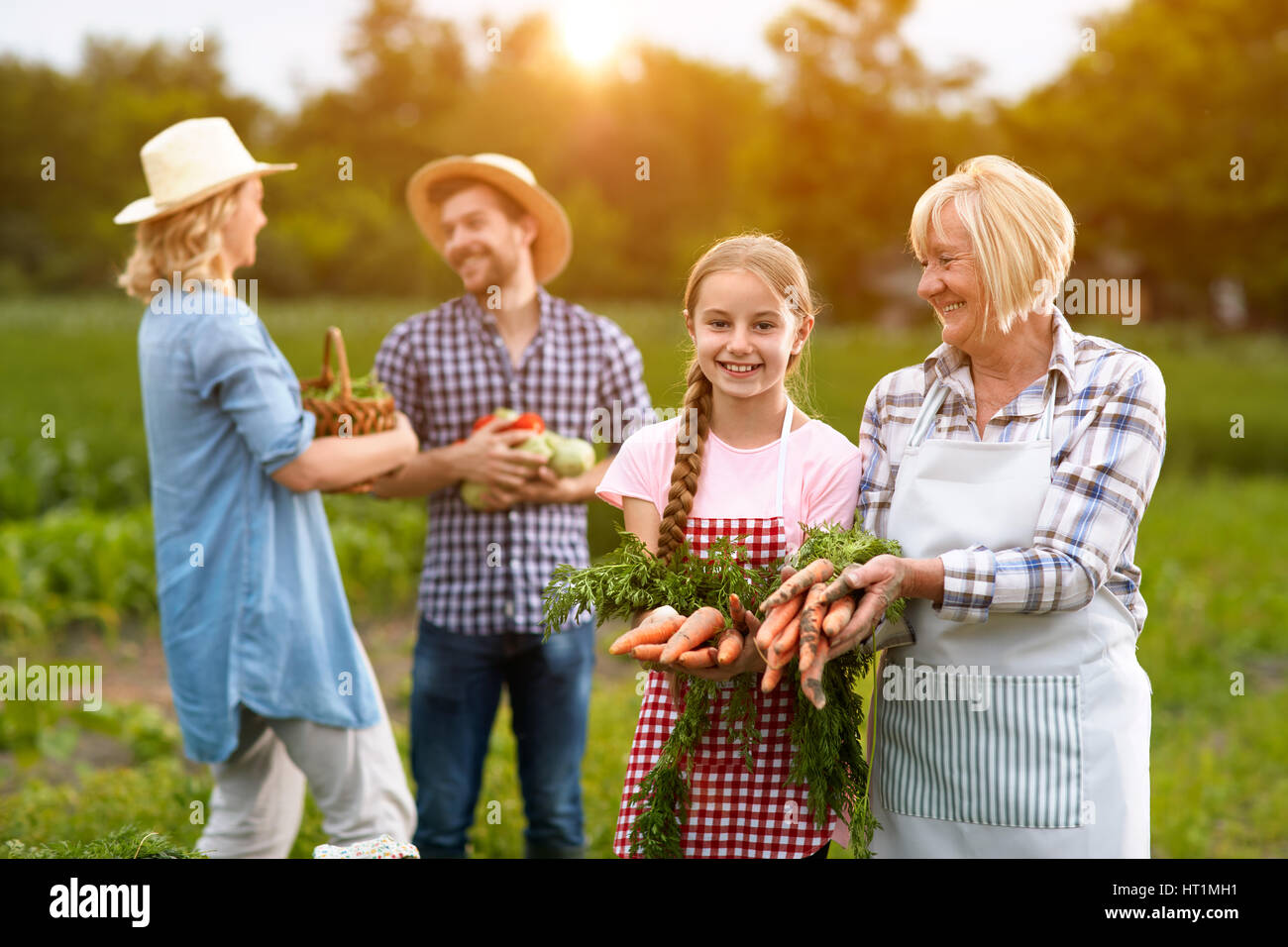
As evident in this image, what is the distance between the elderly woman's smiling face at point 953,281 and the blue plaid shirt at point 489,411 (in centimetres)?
173

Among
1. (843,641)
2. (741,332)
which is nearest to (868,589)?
(843,641)

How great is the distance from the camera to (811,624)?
7.18 feet

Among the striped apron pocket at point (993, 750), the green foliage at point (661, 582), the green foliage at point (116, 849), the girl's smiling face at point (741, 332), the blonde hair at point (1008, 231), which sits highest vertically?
the blonde hair at point (1008, 231)

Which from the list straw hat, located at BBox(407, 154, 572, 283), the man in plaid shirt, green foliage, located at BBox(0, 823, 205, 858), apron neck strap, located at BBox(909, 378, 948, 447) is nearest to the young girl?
apron neck strap, located at BBox(909, 378, 948, 447)

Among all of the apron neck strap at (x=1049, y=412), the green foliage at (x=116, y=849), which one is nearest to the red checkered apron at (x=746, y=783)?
the apron neck strap at (x=1049, y=412)

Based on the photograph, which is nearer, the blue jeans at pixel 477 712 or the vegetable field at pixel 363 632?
the blue jeans at pixel 477 712

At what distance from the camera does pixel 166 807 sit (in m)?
4.89

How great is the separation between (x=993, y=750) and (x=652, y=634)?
770mm

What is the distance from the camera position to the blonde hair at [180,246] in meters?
3.40

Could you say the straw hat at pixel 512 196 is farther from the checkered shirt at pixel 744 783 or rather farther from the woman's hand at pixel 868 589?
the woman's hand at pixel 868 589

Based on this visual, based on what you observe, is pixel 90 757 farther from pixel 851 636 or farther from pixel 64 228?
pixel 64 228

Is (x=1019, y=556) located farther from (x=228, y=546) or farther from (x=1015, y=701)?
(x=228, y=546)
